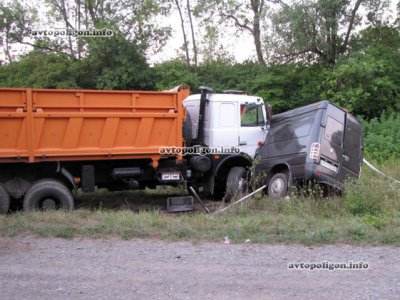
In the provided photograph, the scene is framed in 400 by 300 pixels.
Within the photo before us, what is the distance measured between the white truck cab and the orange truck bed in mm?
932

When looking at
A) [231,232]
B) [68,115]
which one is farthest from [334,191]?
[68,115]

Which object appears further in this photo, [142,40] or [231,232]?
[142,40]

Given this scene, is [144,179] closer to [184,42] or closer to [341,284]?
[341,284]

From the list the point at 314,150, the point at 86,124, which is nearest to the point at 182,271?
the point at 86,124

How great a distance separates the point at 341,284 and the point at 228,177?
551 centimetres

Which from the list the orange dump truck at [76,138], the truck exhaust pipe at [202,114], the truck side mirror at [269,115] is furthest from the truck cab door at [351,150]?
the orange dump truck at [76,138]

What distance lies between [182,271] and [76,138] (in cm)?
421

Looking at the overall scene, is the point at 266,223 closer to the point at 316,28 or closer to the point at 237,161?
the point at 237,161

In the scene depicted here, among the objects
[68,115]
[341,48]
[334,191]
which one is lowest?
[334,191]

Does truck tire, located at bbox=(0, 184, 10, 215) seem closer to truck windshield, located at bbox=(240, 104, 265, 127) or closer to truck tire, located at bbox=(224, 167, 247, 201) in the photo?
truck tire, located at bbox=(224, 167, 247, 201)

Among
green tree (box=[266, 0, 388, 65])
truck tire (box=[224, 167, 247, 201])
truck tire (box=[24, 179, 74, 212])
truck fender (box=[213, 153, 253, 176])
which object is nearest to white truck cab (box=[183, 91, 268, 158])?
truck fender (box=[213, 153, 253, 176])

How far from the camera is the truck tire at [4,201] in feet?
26.8

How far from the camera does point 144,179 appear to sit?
942 centimetres

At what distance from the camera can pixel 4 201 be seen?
323 inches
